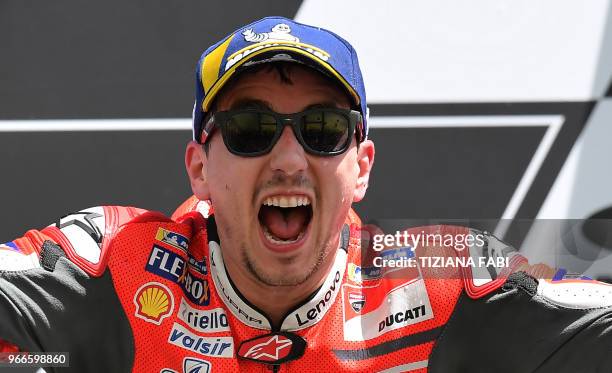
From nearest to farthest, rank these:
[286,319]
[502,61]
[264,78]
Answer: [264,78] < [286,319] < [502,61]

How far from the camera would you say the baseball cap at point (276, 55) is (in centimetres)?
135

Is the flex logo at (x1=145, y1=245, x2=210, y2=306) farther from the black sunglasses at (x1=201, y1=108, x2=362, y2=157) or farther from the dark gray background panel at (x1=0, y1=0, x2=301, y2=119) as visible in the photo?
the dark gray background panel at (x1=0, y1=0, x2=301, y2=119)

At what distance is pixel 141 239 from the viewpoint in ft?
5.01

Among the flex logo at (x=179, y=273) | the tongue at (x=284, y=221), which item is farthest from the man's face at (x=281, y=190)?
the flex logo at (x=179, y=273)

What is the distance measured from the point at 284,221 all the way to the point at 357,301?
219 millimetres

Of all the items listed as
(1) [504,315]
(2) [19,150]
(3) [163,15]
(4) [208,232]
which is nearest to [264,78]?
(4) [208,232]

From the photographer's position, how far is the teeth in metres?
1.38

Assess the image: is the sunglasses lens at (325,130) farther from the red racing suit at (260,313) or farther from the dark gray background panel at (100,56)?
the dark gray background panel at (100,56)

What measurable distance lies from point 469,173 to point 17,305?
48.7 inches

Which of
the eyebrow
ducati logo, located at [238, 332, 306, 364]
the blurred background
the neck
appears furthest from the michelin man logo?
the blurred background

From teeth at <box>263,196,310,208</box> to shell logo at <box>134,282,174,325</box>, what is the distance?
0.27 metres

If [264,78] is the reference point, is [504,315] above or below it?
below

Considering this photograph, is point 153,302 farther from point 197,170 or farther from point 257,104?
point 257,104

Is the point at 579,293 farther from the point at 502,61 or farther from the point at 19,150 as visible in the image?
the point at 19,150
